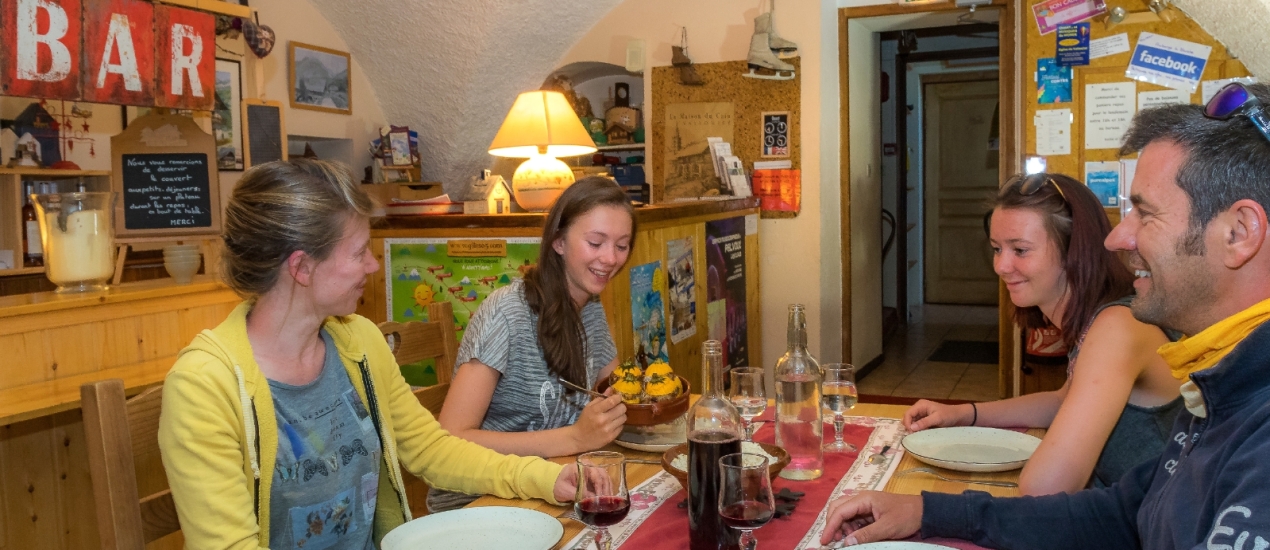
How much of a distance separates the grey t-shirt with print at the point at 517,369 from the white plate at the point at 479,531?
2.12 ft

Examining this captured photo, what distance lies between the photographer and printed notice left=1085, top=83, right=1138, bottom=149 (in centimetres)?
451

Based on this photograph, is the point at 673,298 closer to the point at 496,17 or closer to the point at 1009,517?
the point at 496,17

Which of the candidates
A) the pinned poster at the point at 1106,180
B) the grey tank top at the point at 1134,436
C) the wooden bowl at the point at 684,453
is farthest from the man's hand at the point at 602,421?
the pinned poster at the point at 1106,180

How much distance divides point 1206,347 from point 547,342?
1390mm

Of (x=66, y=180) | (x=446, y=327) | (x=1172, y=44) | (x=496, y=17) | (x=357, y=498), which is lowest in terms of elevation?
(x=357, y=498)

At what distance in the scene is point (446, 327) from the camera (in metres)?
2.36

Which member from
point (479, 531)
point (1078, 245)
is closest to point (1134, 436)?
point (1078, 245)

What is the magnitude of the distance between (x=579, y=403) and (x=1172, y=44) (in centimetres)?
362

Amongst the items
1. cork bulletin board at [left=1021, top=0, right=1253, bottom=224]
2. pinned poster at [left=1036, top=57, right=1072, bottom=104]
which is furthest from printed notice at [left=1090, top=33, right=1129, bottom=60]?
pinned poster at [left=1036, top=57, right=1072, bottom=104]

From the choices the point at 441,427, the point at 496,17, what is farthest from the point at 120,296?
the point at 496,17

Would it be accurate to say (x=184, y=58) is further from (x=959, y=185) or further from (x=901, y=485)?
(x=959, y=185)

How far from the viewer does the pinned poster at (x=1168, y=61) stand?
4352 mm

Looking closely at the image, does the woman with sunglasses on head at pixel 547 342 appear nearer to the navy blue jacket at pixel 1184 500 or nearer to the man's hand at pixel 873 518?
the man's hand at pixel 873 518

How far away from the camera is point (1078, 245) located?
192 cm
